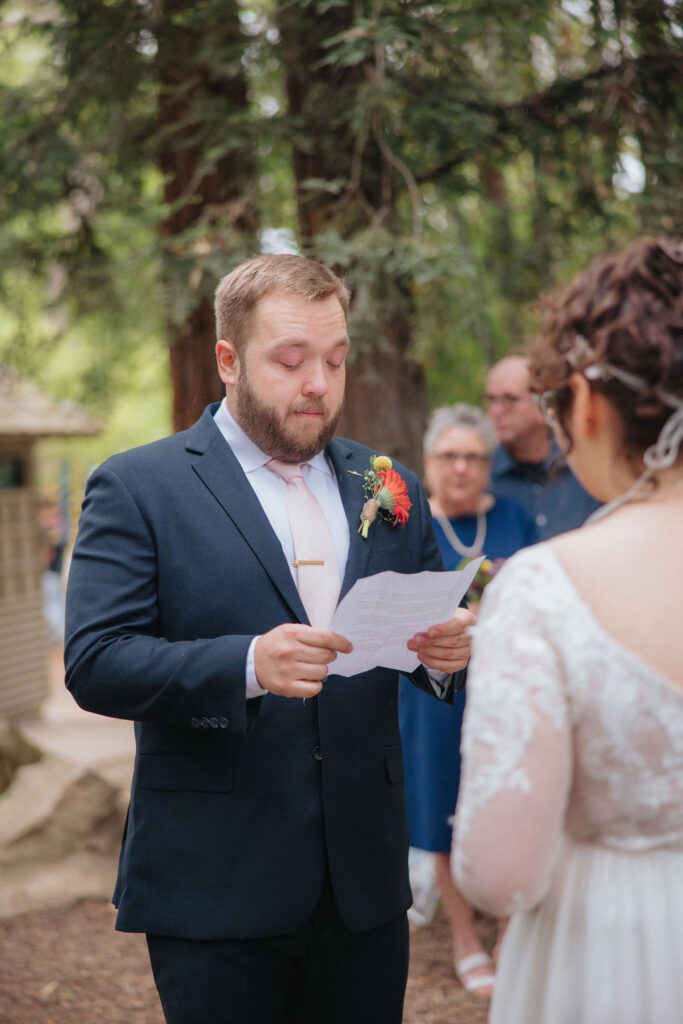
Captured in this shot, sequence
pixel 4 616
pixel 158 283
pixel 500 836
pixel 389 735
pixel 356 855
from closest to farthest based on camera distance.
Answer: pixel 500 836 < pixel 356 855 < pixel 389 735 < pixel 158 283 < pixel 4 616

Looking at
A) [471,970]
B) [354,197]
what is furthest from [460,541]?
[471,970]

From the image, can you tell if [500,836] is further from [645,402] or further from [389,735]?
[389,735]

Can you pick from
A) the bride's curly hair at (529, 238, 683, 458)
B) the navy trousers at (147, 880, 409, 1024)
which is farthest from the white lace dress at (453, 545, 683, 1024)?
the navy trousers at (147, 880, 409, 1024)

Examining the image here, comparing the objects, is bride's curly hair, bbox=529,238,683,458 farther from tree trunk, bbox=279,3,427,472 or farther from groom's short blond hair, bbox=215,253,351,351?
tree trunk, bbox=279,3,427,472

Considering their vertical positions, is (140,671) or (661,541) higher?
(661,541)

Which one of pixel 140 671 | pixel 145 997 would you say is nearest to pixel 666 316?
pixel 140 671

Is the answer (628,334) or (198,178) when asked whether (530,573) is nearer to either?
(628,334)

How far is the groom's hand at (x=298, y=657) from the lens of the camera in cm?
187

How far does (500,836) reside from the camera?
4.53ft

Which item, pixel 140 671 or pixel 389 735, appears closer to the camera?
pixel 140 671

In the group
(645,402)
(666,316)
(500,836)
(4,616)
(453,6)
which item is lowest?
(4,616)

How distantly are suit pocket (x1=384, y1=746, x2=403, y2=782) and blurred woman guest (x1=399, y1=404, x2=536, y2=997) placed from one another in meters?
2.09

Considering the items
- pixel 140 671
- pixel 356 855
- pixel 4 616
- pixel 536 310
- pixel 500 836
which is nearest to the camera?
pixel 500 836

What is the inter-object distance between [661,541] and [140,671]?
1066 millimetres
